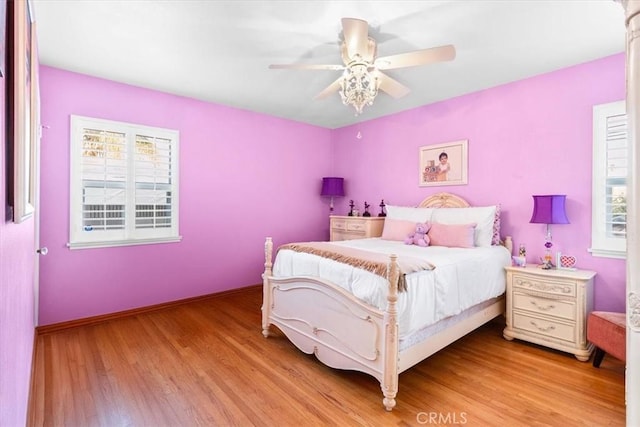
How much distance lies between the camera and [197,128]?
393 centimetres

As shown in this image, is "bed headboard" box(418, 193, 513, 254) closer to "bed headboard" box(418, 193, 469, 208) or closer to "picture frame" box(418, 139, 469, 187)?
"bed headboard" box(418, 193, 469, 208)

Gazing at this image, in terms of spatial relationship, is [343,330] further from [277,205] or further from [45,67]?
[45,67]

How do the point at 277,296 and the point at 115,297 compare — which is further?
the point at 115,297

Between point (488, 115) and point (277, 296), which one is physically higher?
point (488, 115)

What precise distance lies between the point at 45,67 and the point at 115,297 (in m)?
2.32

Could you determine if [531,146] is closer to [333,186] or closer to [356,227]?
[356,227]

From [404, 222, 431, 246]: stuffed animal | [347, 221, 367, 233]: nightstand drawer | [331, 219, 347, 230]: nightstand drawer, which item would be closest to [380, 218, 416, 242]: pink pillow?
[404, 222, 431, 246]: stuffed animal

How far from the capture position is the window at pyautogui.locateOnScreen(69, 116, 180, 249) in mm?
3158

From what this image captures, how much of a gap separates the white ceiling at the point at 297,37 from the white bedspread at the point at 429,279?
5.60 ft

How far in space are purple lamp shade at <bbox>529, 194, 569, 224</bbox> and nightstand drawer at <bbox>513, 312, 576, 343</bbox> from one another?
0.86 meters

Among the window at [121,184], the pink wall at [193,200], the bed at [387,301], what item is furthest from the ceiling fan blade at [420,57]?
the window at [121,184]

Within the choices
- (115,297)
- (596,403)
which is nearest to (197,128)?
(115,297)

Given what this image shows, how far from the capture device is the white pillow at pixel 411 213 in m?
3.64

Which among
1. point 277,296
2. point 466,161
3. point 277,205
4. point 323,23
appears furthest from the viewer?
point 277,205
